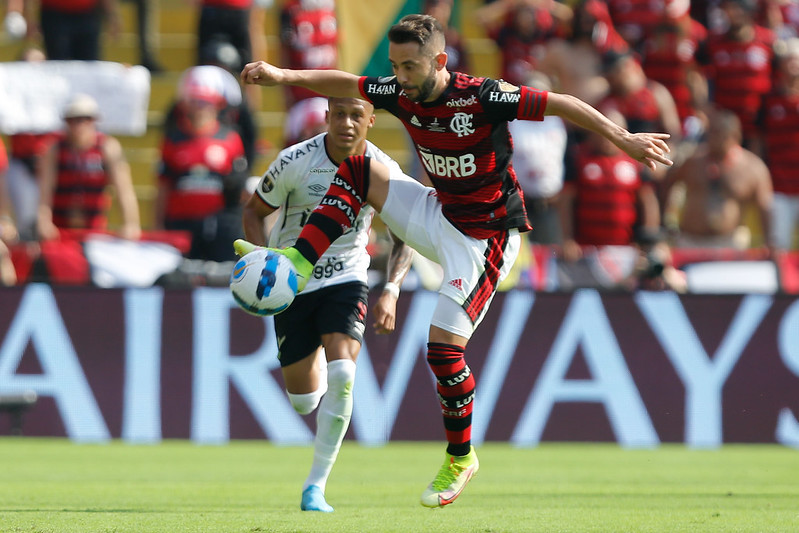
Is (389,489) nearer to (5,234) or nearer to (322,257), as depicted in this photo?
(322,257)

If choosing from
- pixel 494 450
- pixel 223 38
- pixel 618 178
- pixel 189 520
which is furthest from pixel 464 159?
pixel 223 38

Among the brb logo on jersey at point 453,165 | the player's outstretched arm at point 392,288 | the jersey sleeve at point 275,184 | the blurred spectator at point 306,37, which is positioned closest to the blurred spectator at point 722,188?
the blurred spectator at point 306,37

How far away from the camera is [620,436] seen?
11.9m

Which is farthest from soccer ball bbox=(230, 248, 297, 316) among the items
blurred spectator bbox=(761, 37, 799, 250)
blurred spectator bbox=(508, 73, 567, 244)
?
blurred spectator bbox=(761, 37, 799, 250)

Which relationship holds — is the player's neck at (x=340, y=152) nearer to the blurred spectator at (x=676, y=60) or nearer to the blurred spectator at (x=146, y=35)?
the blurred spectator at (x=676, y=60)

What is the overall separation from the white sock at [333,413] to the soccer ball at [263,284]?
914 mm

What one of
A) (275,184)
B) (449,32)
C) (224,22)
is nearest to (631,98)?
(449,32)

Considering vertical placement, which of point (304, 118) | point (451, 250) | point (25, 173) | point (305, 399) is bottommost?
point (25, 173)

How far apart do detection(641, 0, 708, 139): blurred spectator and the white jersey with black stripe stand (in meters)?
8.39

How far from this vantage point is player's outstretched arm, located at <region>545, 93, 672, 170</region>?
6.20 meters

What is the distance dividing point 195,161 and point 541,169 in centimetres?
371

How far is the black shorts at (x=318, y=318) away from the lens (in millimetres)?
7398

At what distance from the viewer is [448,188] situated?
6895 mm

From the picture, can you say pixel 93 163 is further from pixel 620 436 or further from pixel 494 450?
pixel 620 436
